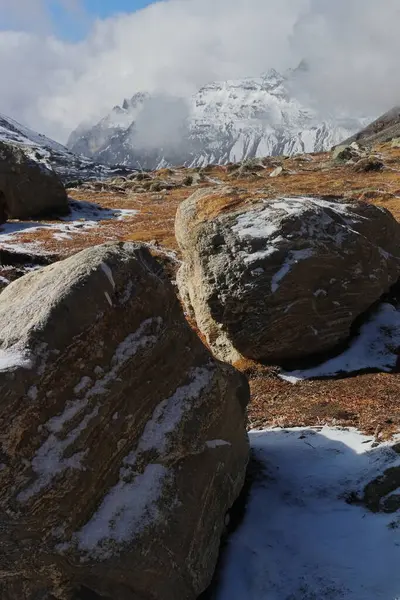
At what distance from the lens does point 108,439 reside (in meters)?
8.05

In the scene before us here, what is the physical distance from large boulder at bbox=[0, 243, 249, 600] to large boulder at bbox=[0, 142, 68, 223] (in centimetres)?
3316

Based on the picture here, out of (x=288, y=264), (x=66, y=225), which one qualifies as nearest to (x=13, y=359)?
(x=288, y=264)

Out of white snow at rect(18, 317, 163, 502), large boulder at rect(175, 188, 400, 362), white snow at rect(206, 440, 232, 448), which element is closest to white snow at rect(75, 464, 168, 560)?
white snow at rect(18, 317, 163, 502)

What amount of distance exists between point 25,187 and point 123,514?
1476 inches

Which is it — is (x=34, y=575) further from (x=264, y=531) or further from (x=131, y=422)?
(x=264, y=531)

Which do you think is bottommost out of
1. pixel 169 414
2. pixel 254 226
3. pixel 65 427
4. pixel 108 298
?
pixel 169 414

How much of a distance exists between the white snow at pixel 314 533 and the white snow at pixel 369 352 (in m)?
5.11

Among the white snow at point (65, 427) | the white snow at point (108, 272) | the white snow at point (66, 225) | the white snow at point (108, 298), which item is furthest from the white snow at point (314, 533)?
the white snow at point (66, 225)

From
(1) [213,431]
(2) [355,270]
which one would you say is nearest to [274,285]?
(2) [355,270]

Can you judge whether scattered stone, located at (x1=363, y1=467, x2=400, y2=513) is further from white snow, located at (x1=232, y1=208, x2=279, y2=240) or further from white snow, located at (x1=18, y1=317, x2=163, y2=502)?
white snow, located at (x1=232, y1=208, x2=279, y2=240)

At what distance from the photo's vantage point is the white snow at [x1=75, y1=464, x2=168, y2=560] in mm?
7315

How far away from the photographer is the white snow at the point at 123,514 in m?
7.32

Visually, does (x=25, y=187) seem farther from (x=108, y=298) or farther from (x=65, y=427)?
(x=65, y=427)

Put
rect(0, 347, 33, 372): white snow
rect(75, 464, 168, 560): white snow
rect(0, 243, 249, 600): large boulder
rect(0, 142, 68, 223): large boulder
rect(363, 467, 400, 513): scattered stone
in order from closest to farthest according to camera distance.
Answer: rect(0, 243, 249, 600): large boulder, rect(0, 347, 33, 372): white snow, rect(75, 464, 168, 560): white snow, rect(363, 467, 400, 513): scattered stone, rect(0, 142, 68, 223): large boulder
